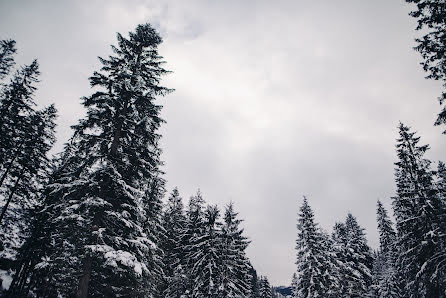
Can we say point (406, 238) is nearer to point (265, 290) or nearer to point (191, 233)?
point (191, 233)

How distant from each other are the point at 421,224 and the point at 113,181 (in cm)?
2367

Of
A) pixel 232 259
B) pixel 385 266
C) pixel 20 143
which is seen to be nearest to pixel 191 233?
pixel 232 259

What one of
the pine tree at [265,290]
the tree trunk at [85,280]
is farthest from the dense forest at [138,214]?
the pine tree at [265,290]

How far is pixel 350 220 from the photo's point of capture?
51.5 metres

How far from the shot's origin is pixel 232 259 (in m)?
33.5

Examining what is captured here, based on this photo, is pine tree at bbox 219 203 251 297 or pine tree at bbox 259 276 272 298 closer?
pine tree at bbox 219 203 251 297

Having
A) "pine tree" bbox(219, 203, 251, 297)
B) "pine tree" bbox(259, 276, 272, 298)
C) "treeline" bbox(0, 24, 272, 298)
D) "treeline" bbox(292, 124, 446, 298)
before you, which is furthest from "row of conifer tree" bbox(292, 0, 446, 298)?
"pine tree" bbox(259, 276, 272, 298)

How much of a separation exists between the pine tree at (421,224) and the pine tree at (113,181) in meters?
20.5

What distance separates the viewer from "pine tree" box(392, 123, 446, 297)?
21.0 m

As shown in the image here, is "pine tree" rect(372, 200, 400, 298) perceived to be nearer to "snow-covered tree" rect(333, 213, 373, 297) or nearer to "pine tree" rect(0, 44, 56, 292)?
"snow-covered tree" rect(333, 213, 373, 297)

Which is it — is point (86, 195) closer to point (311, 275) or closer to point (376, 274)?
point (311, 275)

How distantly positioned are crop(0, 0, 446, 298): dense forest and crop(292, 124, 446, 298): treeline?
139 mm

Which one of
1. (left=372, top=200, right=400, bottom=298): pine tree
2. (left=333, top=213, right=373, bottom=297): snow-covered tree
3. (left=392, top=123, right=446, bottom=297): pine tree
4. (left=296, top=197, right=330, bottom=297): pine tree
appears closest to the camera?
(left=392, top=123, right=446, bottom=297): pine tree

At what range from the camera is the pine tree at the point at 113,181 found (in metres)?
12.4
